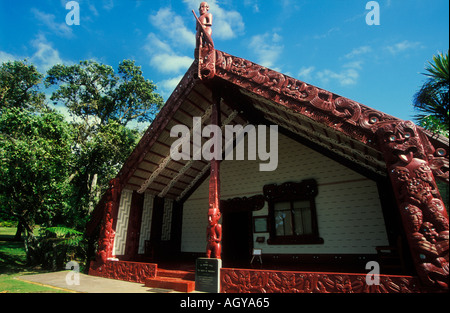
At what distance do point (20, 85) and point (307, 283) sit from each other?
2004cm

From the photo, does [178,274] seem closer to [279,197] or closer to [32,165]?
[279,197]

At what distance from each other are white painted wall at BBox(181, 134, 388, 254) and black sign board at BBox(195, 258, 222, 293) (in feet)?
11.8

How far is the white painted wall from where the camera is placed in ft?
21.6

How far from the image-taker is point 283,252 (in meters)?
7.57

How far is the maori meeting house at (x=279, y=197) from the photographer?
3.32 meters

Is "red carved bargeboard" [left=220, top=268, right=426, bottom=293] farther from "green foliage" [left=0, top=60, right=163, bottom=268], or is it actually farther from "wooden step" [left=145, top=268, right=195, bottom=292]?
"green foliage" [left=0, top=60, right=163, bottom=268]

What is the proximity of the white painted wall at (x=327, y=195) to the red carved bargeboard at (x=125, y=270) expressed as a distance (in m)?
3.66

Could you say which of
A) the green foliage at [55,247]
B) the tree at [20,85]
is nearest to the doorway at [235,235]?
the green foliage at [55,247]

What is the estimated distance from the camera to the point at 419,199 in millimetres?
3117

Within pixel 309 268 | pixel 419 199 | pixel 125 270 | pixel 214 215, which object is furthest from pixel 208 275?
pixel 419 199

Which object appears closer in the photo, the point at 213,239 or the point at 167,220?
the point at 213,239
